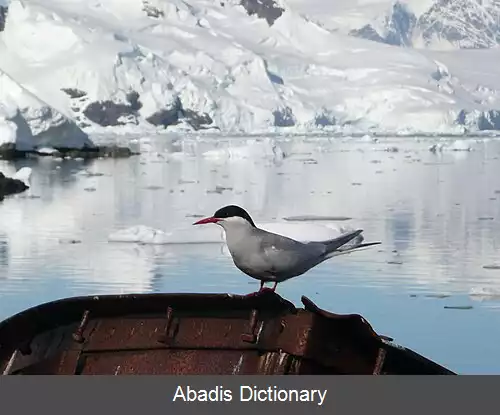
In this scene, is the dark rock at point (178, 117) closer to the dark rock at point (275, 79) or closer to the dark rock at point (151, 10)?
the dark rock at point (275, 79)

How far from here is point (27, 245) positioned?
3.14 metres

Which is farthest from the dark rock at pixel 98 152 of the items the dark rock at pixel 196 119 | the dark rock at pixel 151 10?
the dark rock at pixel 151 10

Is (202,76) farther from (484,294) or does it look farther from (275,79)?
(484,294)

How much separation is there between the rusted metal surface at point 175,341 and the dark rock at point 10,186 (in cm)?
332

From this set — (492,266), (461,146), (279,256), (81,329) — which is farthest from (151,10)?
(81,329)

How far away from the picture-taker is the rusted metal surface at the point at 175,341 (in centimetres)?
111

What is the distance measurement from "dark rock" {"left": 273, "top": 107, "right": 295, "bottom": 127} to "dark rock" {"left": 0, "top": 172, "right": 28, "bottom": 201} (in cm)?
163

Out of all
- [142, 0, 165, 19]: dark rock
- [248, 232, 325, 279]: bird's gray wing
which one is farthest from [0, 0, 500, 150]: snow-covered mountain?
[248, 232, 325, 279]: bird's gray wing

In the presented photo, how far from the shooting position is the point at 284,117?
5.81 m

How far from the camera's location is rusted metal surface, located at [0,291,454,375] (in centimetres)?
111

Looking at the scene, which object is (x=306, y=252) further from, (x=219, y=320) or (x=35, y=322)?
(x=35, y=322)

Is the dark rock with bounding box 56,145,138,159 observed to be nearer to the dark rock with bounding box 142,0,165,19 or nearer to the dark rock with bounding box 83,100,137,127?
the dark rock with bounding box 83,100,137,127

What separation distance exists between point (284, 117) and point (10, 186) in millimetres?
1927
